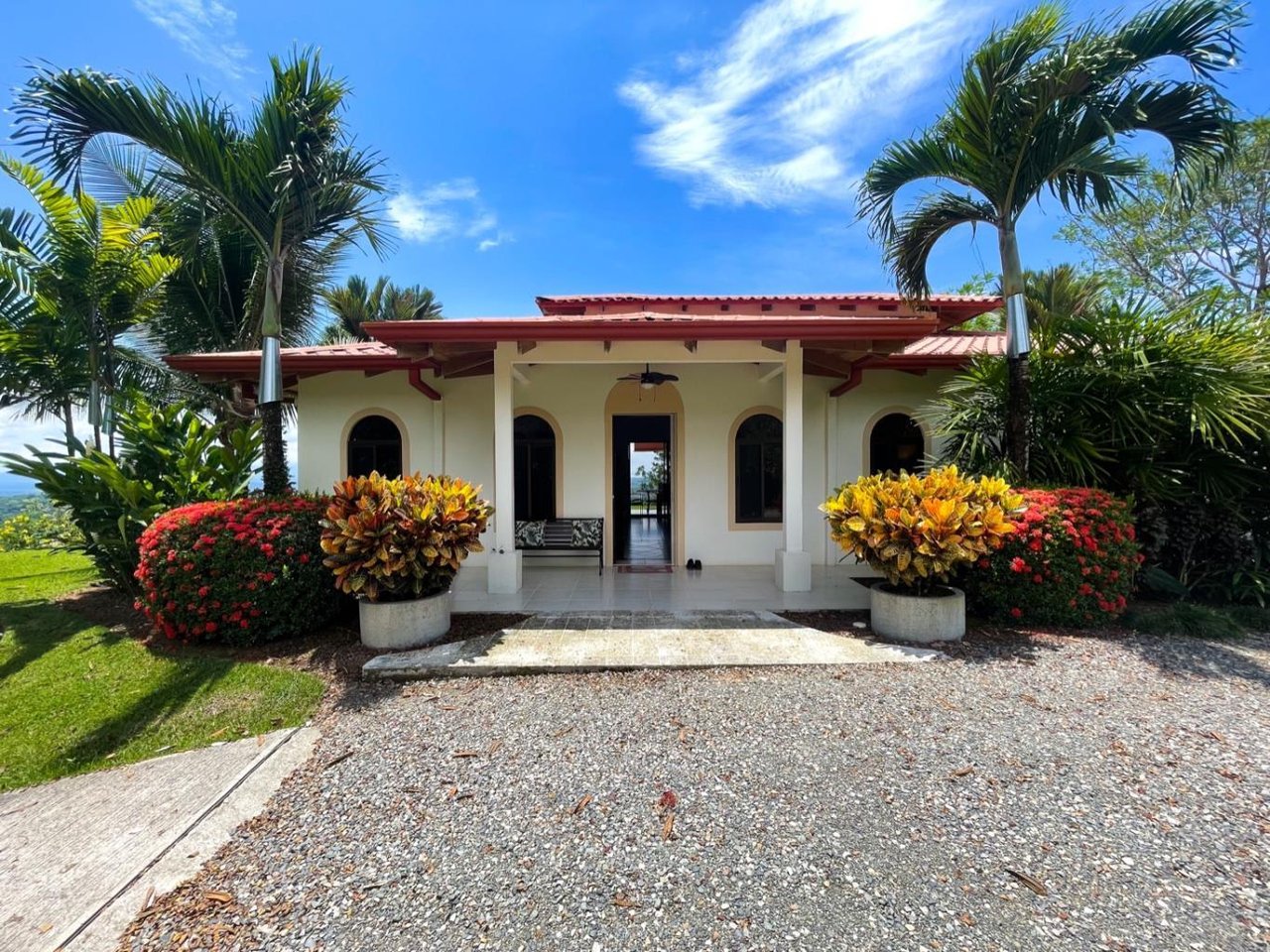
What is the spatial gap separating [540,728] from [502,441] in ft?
13.3

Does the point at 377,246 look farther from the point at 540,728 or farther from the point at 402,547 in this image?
the point at 540,728

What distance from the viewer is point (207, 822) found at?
2600mm

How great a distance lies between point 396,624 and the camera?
15.5 feet

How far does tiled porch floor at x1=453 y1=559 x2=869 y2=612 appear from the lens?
6.17 meters

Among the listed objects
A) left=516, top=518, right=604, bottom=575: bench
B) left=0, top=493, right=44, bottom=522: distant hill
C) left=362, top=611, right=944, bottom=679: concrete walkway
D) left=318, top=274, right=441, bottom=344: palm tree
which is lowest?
left=362, top=611, right=944, bottom=679: concrete walkway

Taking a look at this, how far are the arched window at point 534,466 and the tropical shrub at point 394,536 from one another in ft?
13.4

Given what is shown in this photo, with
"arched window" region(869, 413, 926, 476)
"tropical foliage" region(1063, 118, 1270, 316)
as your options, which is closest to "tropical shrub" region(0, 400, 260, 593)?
"arched window" region(869, 413, 926, 476)

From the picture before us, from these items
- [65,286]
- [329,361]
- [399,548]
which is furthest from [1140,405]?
[65,286]

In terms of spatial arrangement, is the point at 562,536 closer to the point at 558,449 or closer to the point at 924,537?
the point at 558,449

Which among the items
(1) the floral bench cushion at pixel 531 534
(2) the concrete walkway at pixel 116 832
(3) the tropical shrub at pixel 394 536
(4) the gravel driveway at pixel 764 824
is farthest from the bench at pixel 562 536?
(2) the concrete walkway at pixel 116 832

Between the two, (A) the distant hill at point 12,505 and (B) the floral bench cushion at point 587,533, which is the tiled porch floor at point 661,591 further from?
(A) the distant hill at point 12,505

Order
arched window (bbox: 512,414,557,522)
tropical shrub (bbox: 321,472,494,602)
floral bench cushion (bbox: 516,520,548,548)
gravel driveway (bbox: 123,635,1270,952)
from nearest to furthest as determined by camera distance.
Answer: gravel driveway (bbox: 123,635,1270,952)
tropical shrub (bbox: 321,472,494,602)
floral bench cushion (bbox: 516,520,548,548)
arched window (bbox: 512,414,557,522)

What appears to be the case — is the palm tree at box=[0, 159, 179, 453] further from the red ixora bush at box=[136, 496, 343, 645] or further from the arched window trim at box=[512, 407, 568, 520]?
the arched window trim at box=[512, 407, 568, 520]

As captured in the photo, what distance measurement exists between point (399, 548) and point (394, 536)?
13 centimetres
